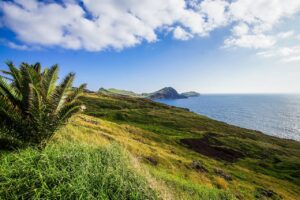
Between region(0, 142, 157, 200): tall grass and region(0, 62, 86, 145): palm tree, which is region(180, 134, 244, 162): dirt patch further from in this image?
region(0, 142, 157, 200): tall grass

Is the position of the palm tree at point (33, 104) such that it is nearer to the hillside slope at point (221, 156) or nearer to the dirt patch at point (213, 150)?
the hillside slope at point (221, 156)

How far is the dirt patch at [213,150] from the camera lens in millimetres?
58912

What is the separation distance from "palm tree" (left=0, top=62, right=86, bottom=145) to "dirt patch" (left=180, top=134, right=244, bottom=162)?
49.6 metres

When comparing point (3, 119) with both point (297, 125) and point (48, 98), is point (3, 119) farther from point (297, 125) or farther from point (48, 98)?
point (297, 125)

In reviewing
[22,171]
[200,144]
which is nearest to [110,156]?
[22,171]

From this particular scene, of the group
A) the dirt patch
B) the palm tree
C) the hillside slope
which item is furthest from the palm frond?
the dirt patch

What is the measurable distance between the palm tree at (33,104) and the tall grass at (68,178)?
3.70 m

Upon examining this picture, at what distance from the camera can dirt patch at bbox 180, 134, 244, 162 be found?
58.9m

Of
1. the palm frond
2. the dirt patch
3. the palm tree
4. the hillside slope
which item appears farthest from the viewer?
the dirt patch

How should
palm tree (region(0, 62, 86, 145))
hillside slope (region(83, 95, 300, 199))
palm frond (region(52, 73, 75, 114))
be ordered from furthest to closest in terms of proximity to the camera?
1. hillside slope (region(83, 95, 300, 199))
2. palm frond (region(52, 73, 75, 114))
3. palm tree (region(0, 62, 86, 145))

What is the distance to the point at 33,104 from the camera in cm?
1249

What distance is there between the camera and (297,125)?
16538 centimetres

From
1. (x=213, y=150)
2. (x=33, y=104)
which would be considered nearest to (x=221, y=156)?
(x=213, y=150)

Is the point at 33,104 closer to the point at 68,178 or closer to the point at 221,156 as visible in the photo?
the point at 68,178
